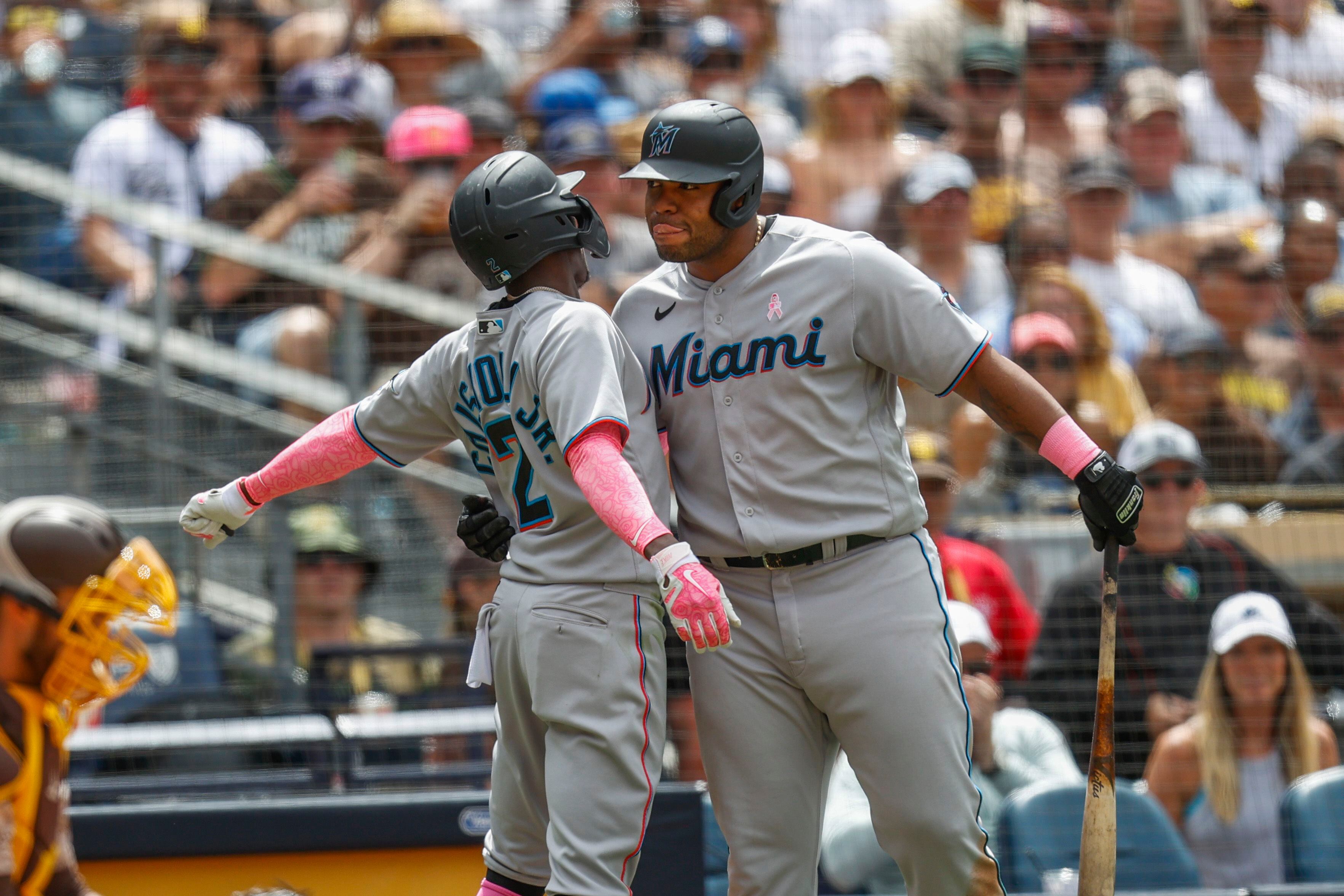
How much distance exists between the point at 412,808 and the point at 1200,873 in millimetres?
2279

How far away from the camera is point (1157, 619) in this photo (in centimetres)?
507

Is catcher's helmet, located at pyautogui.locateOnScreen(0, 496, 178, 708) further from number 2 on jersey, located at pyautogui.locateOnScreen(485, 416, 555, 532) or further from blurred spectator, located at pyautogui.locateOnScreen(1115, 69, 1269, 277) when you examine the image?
blurred spectator, located at pyautogui.locateOnScreen(1115, 69, 1269, 277)

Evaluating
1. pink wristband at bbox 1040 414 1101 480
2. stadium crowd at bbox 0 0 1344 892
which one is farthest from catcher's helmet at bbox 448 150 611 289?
stadium crowd at bbox 0 0 1344 892

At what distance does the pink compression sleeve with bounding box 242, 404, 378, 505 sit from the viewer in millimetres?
3180

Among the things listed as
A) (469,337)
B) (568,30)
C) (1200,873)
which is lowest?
(1200,873)

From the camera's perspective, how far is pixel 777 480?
3.05 meters

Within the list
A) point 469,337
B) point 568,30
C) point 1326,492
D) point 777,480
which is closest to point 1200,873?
point 1326,492

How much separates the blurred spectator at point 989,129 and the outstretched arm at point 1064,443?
3351 millimetres

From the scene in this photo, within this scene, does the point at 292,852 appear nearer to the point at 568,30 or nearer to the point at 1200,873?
the point at 1200,873

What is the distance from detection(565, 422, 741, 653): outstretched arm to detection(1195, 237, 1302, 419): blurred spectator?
13.3ft

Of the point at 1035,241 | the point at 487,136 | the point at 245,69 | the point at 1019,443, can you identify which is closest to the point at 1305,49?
the point at 1035,241

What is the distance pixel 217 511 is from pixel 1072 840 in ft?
8.45

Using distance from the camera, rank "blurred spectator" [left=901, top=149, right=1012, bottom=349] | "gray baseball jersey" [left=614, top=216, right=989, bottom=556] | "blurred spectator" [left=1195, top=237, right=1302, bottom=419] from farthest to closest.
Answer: "blurred spectator" [left=1195, top=237, right=1302, bottom=419] < "blurred spectator" [left=901, top=149, right=1012, bottom=349] < "gray baseball jersey" [left=614, top=216, right=989, bottom=556]

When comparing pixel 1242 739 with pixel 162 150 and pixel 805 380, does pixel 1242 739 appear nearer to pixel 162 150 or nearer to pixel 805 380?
pixel 805 380
